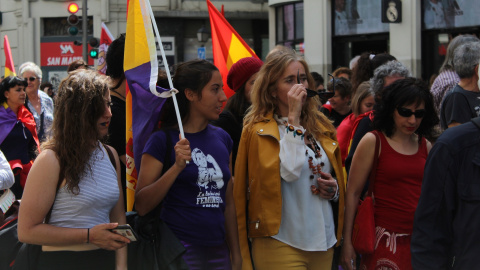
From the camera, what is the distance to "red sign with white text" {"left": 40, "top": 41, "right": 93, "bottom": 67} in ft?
90.8

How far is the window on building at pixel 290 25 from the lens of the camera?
71.3 feet

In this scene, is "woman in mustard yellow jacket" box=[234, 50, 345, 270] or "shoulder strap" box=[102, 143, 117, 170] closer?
"shoulder strap" box=[102, 143, 117, 170]

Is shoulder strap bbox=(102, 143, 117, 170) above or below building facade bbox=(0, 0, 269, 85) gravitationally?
below

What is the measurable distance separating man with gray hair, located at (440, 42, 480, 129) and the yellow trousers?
73.4 inches

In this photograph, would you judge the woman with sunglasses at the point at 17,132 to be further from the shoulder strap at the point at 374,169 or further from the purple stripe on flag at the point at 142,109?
the shoulder strap at the point at 374,169

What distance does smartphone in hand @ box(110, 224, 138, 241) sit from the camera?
11.2 ft

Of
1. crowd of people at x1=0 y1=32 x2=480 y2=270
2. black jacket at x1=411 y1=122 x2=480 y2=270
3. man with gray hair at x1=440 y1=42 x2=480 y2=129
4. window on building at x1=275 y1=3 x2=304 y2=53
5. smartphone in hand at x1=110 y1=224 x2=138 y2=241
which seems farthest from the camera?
window on building at x1=275 y1=3 x2=304 y2=53

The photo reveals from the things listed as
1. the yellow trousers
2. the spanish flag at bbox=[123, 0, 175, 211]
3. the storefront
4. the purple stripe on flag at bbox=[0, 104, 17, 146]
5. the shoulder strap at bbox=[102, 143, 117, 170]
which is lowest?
the yellow trousers

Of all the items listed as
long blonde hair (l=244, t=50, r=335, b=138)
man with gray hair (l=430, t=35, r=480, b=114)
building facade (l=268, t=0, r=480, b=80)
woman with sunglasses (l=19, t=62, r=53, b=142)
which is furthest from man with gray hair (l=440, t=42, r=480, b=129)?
→ building facade (l=268, t=0, r=480, b=80)

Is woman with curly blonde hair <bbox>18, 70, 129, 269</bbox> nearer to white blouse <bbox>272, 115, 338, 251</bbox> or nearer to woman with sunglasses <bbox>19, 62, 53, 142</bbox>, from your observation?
white blouse <bbox>272, 115, 338, 251</bbox>

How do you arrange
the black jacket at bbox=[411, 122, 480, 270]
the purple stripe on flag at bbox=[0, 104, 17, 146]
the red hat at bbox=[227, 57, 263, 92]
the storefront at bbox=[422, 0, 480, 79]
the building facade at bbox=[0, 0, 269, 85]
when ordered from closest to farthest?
the black jacket at bbox=[411, 122, 480, 270] → the red hat at bbox=[227, 57, 263, 92] → the purple stripe on flag at bbox=[0, 104, 17, 146] → the storefront at bbox=[422, 0, 480, 79] → the building facade at bbox=[0, 0, 269, 85]

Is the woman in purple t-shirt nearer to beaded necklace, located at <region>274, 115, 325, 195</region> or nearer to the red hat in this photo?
beaded necklace, located at <region>274, 115, 325, 195</region>

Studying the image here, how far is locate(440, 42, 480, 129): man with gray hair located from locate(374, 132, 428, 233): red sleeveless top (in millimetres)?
1210

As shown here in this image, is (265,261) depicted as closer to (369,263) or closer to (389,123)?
(369,263)
